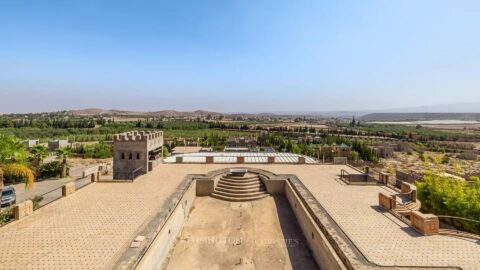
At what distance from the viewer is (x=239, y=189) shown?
18.7 m

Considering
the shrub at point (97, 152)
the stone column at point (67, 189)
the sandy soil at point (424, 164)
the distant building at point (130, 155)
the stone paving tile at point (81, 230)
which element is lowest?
the sandy soil at point (424, 164)

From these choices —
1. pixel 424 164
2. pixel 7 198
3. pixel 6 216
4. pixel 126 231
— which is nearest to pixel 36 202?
pixel 6 216

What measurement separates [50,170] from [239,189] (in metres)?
25.1

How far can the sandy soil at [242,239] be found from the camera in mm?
11031

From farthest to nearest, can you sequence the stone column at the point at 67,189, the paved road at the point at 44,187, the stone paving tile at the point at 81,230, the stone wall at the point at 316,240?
the paved road at the point at 44,187
the stone column at the point at 67,189
the stone wall at the point at 316,240
the stone paving tile at the point at 81,230

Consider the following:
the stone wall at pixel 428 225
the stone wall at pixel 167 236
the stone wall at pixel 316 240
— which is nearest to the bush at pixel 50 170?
the stone wall at pixel 167 236

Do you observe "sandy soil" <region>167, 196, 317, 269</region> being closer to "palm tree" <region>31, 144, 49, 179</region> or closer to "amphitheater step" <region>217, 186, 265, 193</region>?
"amphitheater step" <region>217, 186, 265, 193</region>

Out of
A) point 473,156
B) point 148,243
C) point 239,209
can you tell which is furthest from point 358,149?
point 148,243

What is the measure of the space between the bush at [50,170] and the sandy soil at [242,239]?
23.1m

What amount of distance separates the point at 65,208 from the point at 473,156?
259 feet

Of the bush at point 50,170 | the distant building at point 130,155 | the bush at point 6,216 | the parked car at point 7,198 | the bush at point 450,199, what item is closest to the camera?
the bush at point 6,216

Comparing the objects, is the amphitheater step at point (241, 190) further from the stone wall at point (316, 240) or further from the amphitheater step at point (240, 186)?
the stone wall at point (316, 240)

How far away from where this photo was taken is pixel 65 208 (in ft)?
43.1

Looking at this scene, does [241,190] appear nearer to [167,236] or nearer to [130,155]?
[167,236]
